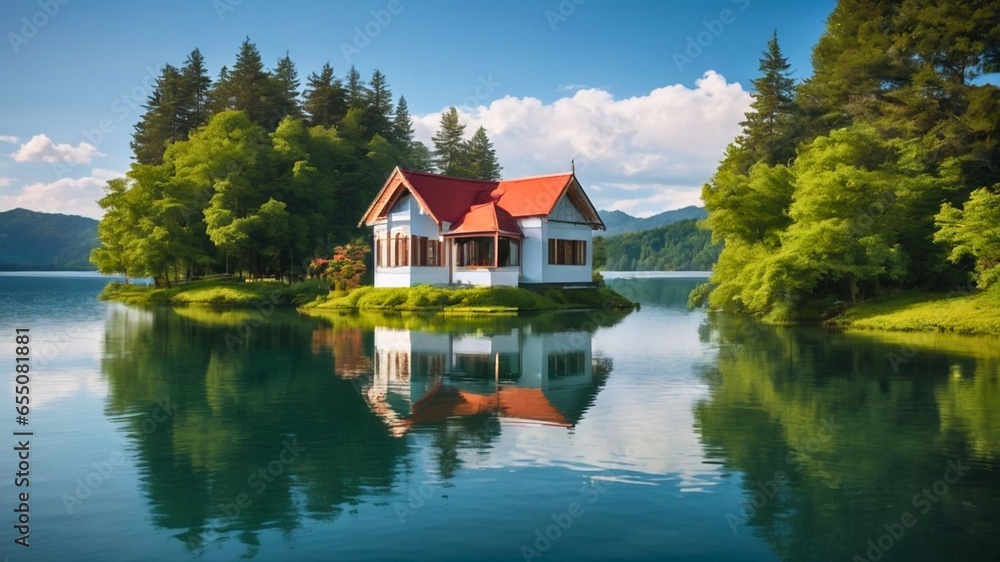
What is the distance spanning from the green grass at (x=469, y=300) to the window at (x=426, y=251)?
3.08 m

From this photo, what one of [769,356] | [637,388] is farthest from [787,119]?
[637,388]

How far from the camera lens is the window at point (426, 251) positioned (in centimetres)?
4747

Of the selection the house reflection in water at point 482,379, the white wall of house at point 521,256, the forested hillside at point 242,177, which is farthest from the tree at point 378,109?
the house reflection in water at point 482,379

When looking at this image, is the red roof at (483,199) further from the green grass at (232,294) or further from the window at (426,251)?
the green grass at (232,294)

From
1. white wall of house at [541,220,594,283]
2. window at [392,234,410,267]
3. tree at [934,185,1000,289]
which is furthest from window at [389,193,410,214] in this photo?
tree at [934,185,1000,289]

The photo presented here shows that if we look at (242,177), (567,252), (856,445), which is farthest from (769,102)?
(856,445)

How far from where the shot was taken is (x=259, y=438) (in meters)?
11.7

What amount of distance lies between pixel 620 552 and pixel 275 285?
168ft

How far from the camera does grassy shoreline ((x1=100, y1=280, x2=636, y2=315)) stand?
42.0m

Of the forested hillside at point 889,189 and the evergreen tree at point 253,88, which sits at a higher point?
the evergreen tree at point 253,88

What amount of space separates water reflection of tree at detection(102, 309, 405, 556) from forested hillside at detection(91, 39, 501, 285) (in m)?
34.7

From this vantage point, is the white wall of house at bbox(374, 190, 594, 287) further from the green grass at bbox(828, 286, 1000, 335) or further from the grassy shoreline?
the green grass at bbox(828, 286, 1000, 335)

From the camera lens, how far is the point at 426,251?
47.9 metres

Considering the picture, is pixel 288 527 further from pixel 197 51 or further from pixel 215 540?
pixel 197 51
